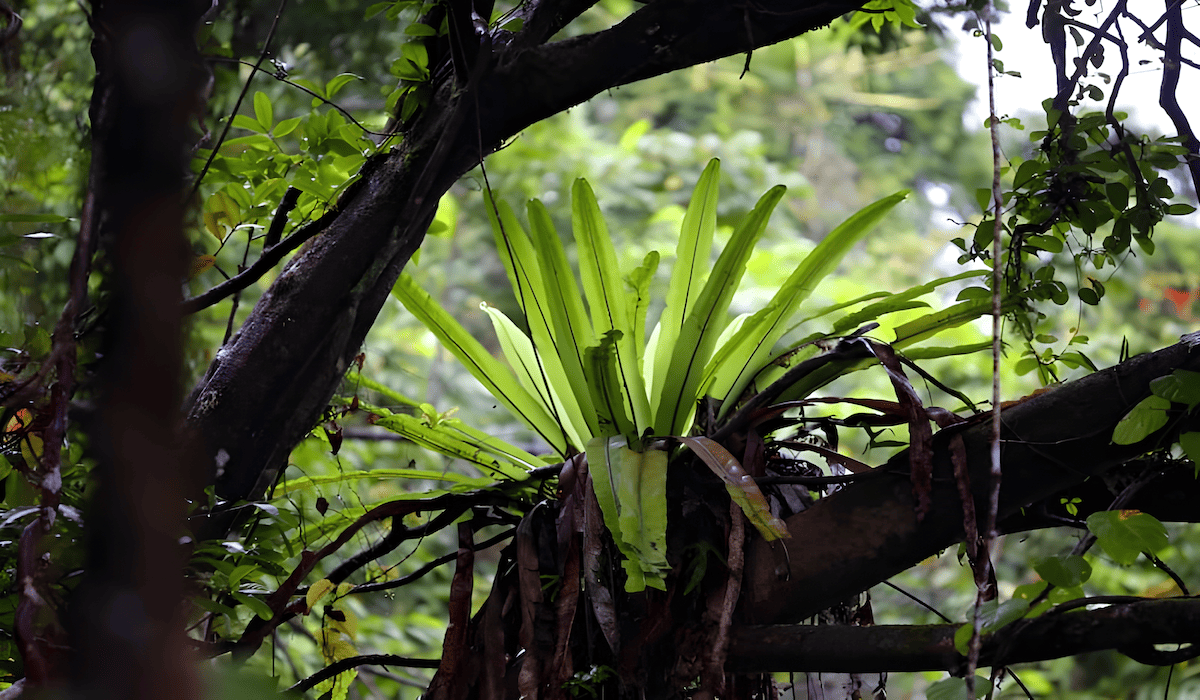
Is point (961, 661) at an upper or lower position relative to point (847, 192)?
lower

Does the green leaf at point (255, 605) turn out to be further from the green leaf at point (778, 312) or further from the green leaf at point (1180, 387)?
the green leaf at point (1180, 387)

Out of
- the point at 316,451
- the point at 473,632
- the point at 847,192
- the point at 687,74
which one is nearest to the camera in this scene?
the point at 473,632

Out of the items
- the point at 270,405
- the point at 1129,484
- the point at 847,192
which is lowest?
the point at 1129,484

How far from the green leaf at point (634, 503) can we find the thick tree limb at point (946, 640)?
0.10 metres

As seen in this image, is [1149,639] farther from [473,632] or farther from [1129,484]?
[473,632]

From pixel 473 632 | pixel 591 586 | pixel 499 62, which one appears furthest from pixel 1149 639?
pixel 499 62

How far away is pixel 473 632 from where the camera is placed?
804mm

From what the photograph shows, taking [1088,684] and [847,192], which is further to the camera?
[847,192]

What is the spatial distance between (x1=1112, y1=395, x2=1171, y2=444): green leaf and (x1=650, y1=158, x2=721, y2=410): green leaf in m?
0.46

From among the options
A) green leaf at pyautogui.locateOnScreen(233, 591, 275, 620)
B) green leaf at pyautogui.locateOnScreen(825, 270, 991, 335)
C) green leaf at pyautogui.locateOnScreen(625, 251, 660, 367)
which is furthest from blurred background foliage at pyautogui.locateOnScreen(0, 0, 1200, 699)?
green leaf at pyautogui.locateOnScreen(625, 251, 660, 367)

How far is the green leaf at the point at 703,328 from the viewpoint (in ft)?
2.77

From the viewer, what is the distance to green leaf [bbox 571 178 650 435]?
35.0 inches

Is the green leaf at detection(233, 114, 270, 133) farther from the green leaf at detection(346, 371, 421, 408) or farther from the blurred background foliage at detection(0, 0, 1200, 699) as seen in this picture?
the green leaf at detection(346, 371, 421, 408)

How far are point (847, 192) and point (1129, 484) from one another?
5310mm
